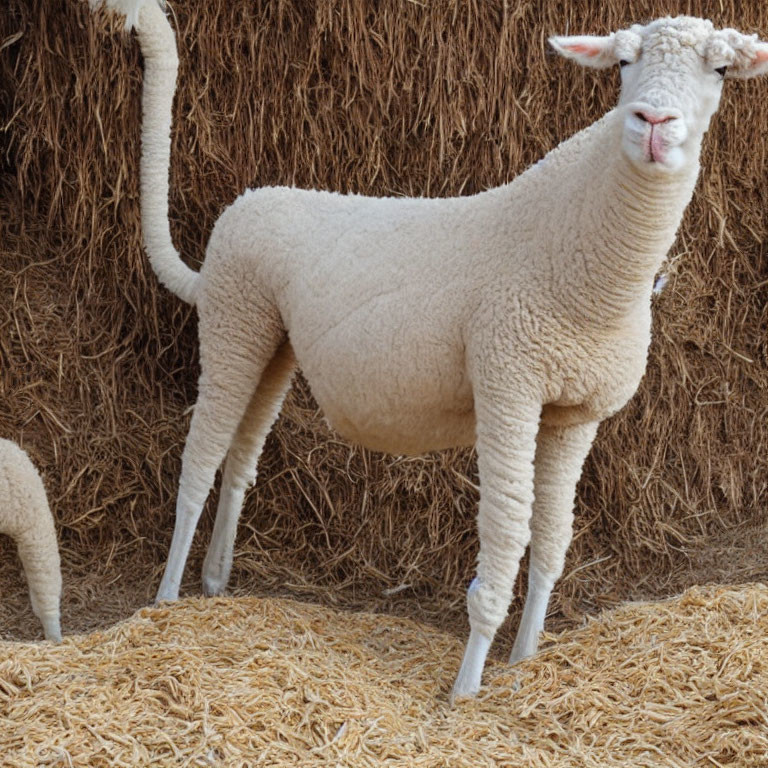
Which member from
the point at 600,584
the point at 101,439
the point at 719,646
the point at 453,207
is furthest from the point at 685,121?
the point at 101,439

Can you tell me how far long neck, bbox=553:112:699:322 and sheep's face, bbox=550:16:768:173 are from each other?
0.09 meters

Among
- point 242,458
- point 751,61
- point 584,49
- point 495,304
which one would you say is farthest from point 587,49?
point 242,458

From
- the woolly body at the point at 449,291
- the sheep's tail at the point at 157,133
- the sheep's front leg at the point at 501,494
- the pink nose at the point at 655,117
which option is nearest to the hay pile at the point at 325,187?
the sheep's tail at the point at 157,133

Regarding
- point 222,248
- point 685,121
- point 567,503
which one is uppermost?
point 685,121

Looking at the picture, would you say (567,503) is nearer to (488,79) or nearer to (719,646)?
(719,646)

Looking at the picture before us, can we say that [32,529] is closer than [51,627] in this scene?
Yes

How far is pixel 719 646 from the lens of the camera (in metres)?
3.87

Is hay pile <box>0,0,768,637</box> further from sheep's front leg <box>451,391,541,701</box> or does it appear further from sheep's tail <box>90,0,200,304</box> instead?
sheep's front leg <box>451,391,541,701</box>

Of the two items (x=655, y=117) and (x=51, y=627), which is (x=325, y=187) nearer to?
(x=51, y=627)

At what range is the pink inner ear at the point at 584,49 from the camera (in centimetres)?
347

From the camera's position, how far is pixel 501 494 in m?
3.62

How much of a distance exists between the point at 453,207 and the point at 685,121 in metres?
0.95

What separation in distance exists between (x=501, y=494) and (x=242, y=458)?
58.0 inches

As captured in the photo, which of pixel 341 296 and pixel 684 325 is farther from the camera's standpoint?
pixel 684 325
